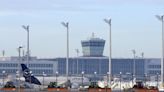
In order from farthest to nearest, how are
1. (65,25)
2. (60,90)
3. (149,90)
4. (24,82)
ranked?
(24,82) → (65,25) → (60,90) → (149,90)

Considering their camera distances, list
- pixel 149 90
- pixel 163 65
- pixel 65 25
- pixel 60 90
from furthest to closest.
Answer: pixel 65 25
pixel 163 65
pixel 60 90
pixel 149 90

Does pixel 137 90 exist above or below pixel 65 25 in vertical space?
below

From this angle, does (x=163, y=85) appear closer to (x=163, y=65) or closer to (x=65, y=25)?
(x=163, y=65)

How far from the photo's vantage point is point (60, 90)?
436ft

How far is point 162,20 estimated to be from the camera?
140750 millimetres

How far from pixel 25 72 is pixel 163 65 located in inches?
1982

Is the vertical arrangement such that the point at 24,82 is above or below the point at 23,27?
below

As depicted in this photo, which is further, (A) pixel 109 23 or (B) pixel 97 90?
(A) pixel 109 23

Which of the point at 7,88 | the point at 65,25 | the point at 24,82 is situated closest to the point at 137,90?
the point at 7,88

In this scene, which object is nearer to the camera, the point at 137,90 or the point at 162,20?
the point at 137,90

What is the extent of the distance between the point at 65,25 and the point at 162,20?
890 inches

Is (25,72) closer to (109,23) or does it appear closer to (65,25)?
(65,25)

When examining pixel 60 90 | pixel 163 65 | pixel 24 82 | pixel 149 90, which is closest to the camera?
pixel 149 90

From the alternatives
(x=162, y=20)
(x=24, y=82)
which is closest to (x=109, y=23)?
(x=162, y=20)
